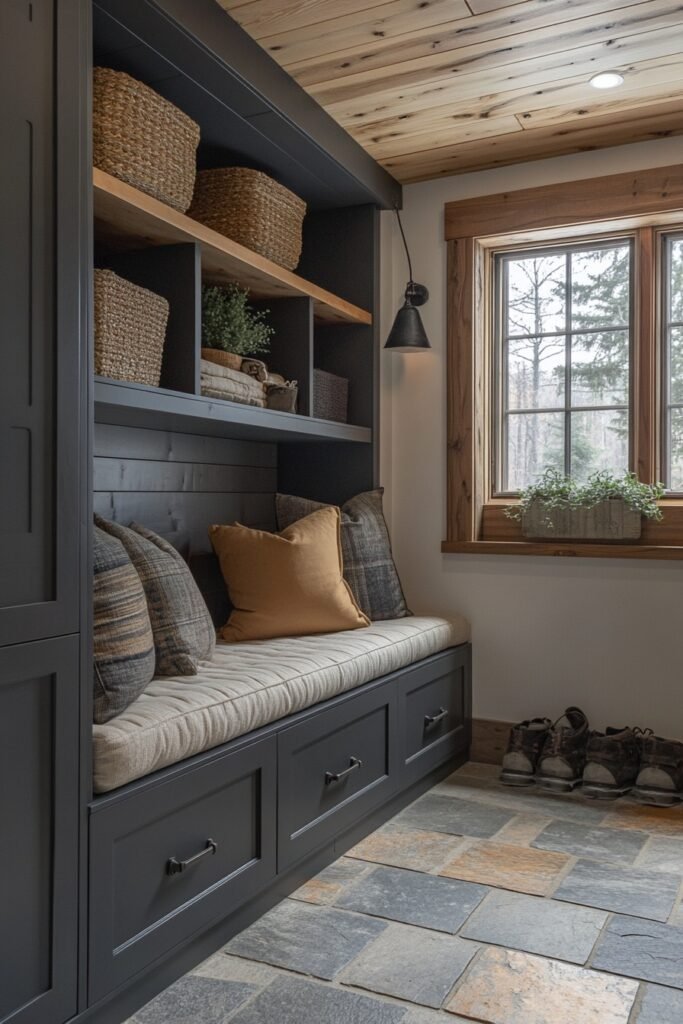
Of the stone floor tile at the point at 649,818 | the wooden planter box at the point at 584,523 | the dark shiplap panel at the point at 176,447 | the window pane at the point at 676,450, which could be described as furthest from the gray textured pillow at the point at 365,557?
the window pane at the point at 676,450

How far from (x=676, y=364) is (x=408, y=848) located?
2051mm

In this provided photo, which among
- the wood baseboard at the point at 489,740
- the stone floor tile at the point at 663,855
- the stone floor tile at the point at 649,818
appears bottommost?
the stone floor tile at the point at 663,855

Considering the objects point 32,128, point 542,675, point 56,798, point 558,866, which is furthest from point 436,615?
point 32,128

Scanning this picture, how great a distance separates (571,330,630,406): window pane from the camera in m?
3.51

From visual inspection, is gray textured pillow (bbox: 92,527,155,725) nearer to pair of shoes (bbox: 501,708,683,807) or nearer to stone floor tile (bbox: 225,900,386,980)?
stone floor tile (bbox: 225,900,386,980)

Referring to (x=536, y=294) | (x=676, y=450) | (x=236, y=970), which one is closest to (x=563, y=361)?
(x=536, y=294)

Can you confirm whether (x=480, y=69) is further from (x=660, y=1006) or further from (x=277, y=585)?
(x=660, y=1006)

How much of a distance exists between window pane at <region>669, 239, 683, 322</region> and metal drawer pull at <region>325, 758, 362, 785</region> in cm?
207

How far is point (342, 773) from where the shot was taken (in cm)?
261

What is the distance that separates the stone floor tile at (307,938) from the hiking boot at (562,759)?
122cm

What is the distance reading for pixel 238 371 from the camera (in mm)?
2861

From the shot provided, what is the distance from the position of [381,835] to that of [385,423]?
5.58 ft

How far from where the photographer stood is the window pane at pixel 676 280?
343 centimetres

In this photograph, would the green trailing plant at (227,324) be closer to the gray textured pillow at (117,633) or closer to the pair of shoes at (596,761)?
the gray textured pillow at (117,633)
